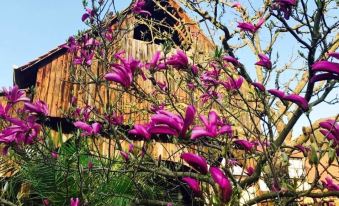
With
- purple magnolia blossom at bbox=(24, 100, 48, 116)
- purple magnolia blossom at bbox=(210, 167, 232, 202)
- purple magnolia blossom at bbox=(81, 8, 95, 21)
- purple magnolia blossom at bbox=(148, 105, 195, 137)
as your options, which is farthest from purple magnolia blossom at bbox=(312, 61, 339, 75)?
purple magnolia blossom at bbox=(81, 8, 95, 21)

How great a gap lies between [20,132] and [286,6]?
7.58 ft

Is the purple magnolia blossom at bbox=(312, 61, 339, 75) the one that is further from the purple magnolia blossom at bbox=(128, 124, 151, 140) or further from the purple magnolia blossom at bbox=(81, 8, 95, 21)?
the purple magnolia blossom at bbox=(81, 8, 95, 21)

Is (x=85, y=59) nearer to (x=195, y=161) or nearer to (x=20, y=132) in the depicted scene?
(x=20, y=132)

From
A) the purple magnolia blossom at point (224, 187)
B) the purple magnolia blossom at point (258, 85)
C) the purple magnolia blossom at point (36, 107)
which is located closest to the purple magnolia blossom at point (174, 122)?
the purple magnolia blossom at point (224, 187)

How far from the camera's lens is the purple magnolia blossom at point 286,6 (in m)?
3.10

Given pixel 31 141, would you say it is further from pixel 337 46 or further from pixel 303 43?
pixel 337 46

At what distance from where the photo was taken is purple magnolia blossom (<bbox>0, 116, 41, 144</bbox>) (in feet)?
10.0

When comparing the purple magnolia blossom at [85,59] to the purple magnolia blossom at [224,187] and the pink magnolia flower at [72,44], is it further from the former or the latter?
the purple magnolia blossom at [224,187]

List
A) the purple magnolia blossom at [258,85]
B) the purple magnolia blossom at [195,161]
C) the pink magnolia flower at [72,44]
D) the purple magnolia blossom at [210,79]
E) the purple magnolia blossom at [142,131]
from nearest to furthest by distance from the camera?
the purple magnolia blossom at [195,161]
the purple magnolia blossom at [142,131]
the purple magnolia blossom at [258,85]
the purple magnolia blossom at [210,79]
the pink magnolia flower at [72,44]

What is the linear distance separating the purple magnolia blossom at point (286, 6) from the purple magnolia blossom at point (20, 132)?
2142mm

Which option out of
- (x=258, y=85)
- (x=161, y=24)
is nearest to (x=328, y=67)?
(x=258, y=85)

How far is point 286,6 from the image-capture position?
3158 mm

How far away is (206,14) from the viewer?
746cm

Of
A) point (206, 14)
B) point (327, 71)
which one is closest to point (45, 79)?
point (206, 14)
